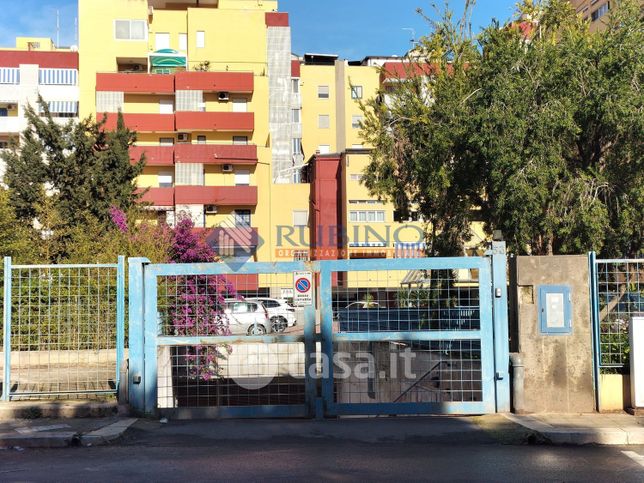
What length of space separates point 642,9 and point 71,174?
24728 millimetres

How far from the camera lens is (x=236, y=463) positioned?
21.8ft

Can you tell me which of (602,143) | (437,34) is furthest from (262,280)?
(437,34)

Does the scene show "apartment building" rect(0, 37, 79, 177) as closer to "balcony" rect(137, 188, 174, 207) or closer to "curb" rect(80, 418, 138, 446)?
"balcony" rect(137, 188, 174, 207)

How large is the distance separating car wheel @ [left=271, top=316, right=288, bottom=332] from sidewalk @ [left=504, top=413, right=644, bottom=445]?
329 centimetres

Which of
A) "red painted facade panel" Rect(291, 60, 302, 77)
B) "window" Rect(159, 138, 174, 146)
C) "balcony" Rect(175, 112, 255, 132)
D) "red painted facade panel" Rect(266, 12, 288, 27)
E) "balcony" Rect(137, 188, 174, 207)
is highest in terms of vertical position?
"red painted facade panel" Rect(266, 12, 288, 27)

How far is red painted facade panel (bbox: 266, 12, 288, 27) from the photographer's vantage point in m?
54.7

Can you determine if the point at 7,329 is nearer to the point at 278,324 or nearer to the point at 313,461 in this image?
the point at 278,324

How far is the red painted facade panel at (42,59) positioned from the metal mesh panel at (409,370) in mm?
48134

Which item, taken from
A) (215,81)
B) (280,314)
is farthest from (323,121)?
(280,314)

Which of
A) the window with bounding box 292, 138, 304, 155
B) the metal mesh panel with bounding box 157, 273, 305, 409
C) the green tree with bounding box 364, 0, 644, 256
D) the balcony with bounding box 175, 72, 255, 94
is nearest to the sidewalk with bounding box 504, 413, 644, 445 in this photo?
the metal mesh panel with bounding box 157, 273, 305, 409

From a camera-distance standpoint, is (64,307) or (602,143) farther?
(602,143)

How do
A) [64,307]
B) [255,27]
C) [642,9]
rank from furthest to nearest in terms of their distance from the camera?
[255,27], [642,9], [64,307]

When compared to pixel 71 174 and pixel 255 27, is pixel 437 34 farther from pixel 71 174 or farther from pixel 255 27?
pixel 255 27

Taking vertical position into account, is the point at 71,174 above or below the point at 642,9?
below
